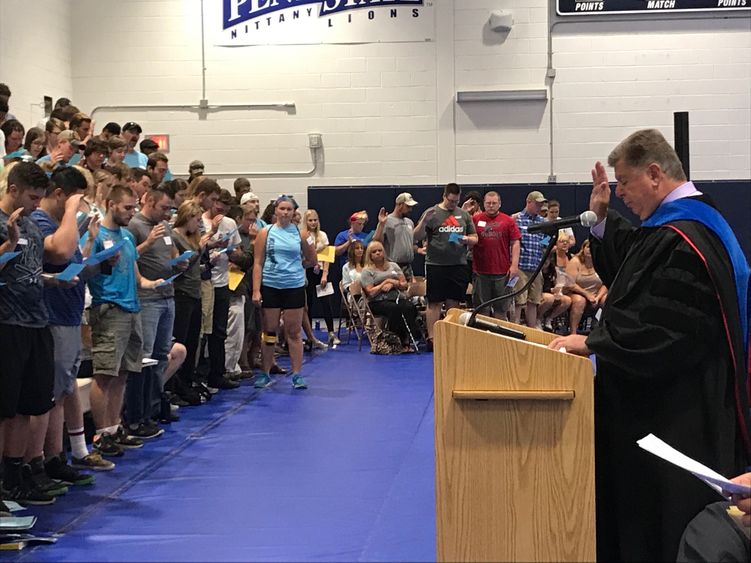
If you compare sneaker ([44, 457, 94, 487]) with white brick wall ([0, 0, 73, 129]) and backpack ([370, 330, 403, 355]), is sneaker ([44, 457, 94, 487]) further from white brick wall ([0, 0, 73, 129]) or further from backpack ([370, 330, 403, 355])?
white brick wall ([0, 0, 73, 129])

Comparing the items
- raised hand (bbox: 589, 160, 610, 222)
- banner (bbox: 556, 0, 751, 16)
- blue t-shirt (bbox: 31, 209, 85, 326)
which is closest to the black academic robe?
raised hand (bbox: 589, 160, 610, 222)

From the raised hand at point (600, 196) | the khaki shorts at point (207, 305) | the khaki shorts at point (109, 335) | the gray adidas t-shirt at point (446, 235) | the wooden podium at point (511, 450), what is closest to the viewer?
the wooden podium at point (511, 450)

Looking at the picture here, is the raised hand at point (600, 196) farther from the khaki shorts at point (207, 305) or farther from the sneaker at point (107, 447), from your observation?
the khaki shorts at point (207, 305)

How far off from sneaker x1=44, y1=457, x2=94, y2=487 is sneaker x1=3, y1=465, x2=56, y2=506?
11.1 inches

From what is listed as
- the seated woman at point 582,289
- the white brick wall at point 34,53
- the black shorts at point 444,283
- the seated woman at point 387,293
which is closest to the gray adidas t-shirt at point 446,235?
the black shorts at point 444,283

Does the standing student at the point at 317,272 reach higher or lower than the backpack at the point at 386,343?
higher

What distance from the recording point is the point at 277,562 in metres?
4.17

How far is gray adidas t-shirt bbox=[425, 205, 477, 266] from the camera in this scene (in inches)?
430

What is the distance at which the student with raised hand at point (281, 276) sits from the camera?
8398mm

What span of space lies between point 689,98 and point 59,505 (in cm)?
1160

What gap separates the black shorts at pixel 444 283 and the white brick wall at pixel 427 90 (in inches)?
143

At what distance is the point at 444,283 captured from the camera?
1098 cm

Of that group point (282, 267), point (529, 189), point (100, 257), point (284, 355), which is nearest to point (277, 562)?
point (100, 257)

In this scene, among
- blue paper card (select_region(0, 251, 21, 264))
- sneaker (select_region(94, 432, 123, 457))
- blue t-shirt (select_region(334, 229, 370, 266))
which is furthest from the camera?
blue t-shirt (select_region(334, 229, 370, 266))
